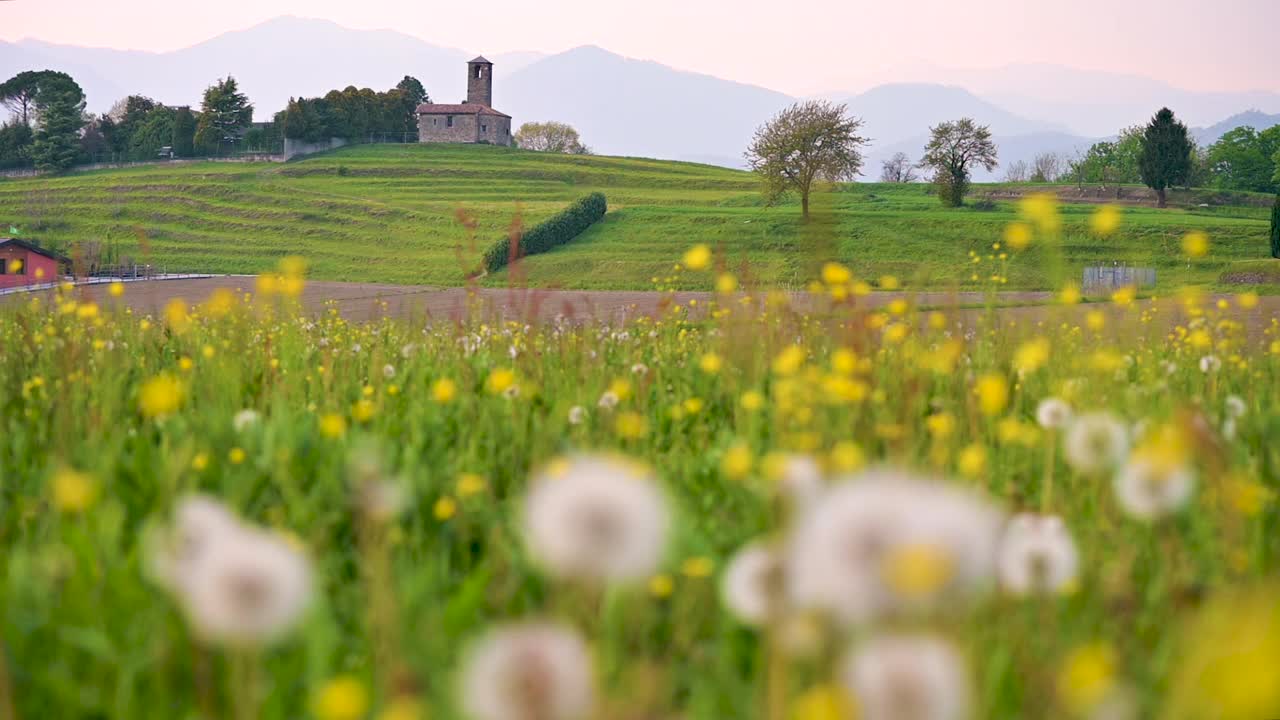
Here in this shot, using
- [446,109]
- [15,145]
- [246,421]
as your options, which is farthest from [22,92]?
[246,421]

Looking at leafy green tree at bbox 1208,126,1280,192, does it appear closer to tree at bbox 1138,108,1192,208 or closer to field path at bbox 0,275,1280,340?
tree at bbox 1138,108,1192,208

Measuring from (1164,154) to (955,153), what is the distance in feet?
41.1

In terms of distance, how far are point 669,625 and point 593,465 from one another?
1095 mm

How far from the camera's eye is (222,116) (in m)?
93.6

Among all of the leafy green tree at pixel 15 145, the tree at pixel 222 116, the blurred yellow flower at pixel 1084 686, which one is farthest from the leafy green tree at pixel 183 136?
the blurred yellow flower at pixel 1084 686

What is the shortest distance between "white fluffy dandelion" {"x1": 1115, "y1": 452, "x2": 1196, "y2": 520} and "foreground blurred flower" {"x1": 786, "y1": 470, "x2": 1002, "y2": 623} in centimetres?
101

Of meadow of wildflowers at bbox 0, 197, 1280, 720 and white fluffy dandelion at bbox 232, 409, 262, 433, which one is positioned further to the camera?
white fluffy dandelion at bbox 232, 409, 262, 433

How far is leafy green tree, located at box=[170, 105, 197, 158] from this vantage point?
93062 millimetres

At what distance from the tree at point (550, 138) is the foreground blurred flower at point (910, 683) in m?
121

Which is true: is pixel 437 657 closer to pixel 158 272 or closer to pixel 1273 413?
pixel 1273 413

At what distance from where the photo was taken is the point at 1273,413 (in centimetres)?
389

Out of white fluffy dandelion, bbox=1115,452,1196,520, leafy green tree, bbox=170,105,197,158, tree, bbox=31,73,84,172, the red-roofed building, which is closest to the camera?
white fluffy dandelion, bbox=1115,452,1196,520

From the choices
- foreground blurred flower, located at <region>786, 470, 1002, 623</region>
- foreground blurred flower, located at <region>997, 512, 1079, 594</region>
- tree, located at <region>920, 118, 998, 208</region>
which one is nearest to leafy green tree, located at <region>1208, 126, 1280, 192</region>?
tree, located at <region>920, 118, 998, 208</region>

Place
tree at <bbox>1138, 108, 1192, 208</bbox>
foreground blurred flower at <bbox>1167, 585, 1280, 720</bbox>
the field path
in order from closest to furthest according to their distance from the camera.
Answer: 1. foreground blurred flower at <bbox>1167, 585, 1280, 720</bbox>
2. the field path
3. tree at <bbox>1138, 108, 1192, 208</bbox>
